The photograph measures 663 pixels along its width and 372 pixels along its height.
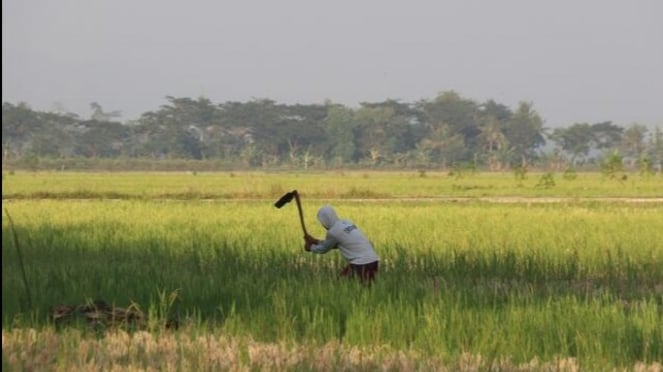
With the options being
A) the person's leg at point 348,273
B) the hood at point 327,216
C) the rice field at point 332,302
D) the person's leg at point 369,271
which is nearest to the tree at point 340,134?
the rice field at point 332,302

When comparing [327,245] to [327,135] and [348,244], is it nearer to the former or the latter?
[348,244]

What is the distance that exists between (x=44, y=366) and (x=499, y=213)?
46.4 ft

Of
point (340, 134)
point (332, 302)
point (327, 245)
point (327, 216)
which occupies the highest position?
point (340, 134)

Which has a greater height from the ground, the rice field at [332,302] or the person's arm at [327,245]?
the person's arm at [327,245]

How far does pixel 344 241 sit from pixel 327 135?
78.4 metres

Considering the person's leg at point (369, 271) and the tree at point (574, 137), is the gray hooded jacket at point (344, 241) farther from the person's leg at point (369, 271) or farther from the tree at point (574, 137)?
the tree at point (574, 137)

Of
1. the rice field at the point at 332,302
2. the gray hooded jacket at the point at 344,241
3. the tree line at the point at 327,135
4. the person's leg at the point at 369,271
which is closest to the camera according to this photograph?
the rice field at the point at 332,302

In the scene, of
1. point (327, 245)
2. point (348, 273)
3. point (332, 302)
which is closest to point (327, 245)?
point (327, 245)

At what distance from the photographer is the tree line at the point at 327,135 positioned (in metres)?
82.8

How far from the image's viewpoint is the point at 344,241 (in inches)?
272

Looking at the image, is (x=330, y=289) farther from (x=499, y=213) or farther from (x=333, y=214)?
(x=499, y=213)

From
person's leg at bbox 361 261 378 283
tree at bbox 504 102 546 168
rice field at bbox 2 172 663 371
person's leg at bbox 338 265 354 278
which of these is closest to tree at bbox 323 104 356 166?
tree at bbox 504 102 546 168

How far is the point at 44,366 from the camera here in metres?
4.12

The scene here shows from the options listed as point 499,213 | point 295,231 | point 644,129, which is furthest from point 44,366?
point 644,129
